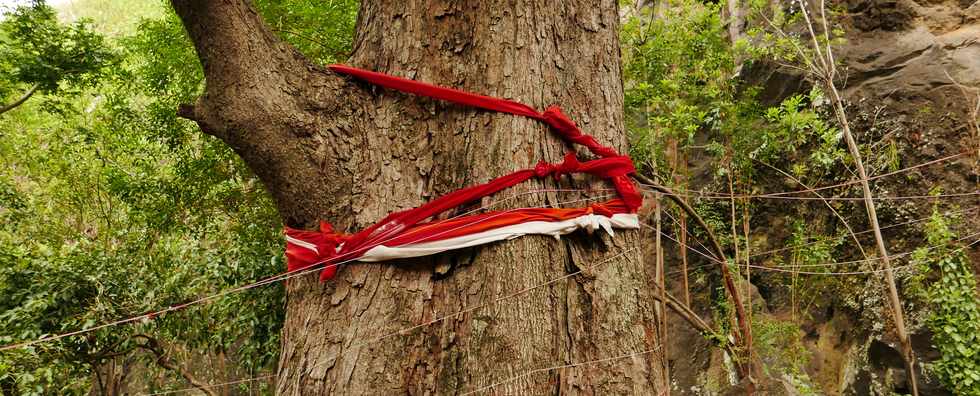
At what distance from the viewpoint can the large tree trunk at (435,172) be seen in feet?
3.84

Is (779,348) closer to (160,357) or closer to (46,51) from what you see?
(160,357)

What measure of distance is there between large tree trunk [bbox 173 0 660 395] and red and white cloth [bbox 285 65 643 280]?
1.3 inches

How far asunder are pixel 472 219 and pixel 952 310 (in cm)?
392

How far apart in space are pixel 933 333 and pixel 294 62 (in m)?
4.39

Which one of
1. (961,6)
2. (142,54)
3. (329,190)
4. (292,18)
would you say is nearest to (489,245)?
(329,190)

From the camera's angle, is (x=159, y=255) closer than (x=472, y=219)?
No

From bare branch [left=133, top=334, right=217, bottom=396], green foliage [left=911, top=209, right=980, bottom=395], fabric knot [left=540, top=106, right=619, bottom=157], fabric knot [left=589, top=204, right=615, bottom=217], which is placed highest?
fabric knot [left=540, top=106, right=619, bottom=157]

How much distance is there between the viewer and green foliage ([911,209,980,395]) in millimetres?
3498

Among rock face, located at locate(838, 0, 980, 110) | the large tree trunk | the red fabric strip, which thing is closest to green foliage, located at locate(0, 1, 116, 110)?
the large tree trunk

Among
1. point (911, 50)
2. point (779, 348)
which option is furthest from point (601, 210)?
point (911, 50)

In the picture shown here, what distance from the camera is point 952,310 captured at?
11.9ft

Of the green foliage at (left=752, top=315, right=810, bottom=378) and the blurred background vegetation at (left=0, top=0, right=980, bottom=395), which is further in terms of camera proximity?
the green foliage at (left=752, top=315, right=810, bottom=378)

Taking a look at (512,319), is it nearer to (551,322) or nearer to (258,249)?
Result: (551,322)

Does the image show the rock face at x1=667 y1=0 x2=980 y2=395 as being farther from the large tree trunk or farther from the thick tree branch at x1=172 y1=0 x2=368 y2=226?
the thick tree branch at x1=172 y1=0 x2=368 y2=226
